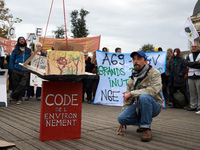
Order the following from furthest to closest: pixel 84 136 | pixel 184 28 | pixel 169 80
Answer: pixel 169 80 < pixel 184 28 < pixel 84 136

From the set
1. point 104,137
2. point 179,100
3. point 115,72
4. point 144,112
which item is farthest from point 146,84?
point 115,72

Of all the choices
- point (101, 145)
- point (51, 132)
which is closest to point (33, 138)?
point (51, 132)

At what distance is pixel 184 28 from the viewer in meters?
7.59

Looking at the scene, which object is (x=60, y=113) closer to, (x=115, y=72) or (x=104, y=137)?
(x=104, y=137)

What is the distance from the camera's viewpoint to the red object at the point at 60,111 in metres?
3.35

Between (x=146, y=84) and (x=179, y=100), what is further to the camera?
(x=179, y=100)

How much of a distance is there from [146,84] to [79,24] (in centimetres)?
2878

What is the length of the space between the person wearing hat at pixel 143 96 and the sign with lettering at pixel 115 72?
14.4ft

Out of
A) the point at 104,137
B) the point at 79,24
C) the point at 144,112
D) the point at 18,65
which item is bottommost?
the point at 104,137

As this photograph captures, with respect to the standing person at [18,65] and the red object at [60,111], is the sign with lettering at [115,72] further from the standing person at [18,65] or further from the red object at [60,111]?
the red object at [60,111]

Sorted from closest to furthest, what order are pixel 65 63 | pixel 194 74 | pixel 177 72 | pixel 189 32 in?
1. pixel 65 63
2. pixel 194 74
3. pixel 189 32
4. pixel 177 72

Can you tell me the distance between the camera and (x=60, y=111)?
3467mm

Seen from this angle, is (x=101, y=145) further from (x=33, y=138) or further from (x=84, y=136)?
(x=33, y=138)

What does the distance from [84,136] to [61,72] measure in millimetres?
1175
